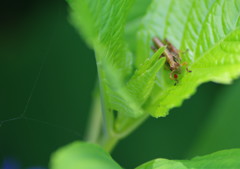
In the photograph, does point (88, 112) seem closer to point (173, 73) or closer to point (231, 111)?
point (231, 111)

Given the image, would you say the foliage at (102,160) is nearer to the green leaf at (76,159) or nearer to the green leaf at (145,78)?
the green leaf at (76,159)

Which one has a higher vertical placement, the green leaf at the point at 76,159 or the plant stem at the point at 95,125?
the green leaf at the point at 76,159

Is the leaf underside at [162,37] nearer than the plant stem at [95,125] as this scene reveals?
Yes

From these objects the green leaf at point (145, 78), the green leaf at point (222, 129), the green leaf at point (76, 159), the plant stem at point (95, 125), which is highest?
the green leaf at point (76, 159)

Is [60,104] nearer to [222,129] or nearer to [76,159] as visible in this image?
[222,129]

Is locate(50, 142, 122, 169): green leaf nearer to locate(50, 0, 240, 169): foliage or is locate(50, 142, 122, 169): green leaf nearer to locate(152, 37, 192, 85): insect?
locate(50, 0, 240, 169): foliage

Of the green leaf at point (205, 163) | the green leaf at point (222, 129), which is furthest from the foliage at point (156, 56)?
the green leaf at point (222, 129)

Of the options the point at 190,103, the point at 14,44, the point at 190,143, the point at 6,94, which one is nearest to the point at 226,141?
the point at 190,143
